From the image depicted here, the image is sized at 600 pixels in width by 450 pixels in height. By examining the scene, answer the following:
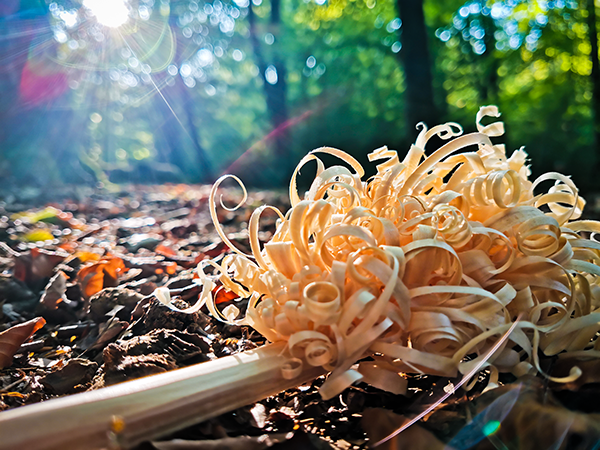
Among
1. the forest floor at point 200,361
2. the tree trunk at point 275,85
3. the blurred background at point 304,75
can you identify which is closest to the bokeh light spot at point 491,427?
the forest floor at point 200,361

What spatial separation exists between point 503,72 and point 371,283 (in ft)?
56.4

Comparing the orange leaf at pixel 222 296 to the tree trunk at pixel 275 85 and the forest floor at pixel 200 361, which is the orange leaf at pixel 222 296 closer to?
the forest floor at pixel 200 361

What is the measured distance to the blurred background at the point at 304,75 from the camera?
9820mm

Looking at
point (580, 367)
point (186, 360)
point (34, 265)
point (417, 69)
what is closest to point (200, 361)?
point (186, 360)

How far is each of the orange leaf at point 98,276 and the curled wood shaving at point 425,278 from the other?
82 cm

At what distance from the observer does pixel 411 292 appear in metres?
0.87

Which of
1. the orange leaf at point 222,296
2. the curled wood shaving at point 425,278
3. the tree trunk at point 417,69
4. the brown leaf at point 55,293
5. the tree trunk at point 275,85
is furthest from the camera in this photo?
the tree trunk at point 275,85

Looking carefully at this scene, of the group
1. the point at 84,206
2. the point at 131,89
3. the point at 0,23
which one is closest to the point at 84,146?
the point at 0,23

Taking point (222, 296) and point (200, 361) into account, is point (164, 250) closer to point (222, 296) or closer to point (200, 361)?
point (222, 296)

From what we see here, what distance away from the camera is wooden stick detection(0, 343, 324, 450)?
602mm

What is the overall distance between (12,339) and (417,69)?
767cm

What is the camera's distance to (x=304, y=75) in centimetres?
2002

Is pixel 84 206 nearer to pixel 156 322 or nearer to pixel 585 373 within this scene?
pixel 156 322

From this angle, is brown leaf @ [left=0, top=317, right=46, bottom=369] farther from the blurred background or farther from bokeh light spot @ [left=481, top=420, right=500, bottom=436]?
the blurred background
